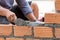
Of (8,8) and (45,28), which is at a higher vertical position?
(8,8)

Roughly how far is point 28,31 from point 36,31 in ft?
0.18

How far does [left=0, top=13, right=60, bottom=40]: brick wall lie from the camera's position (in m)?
1.16

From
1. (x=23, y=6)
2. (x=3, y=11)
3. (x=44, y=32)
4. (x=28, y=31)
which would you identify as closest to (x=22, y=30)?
(x=28, y=31)

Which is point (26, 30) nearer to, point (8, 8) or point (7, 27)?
point (7, 27)

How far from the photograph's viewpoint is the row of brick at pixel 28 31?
1182mm

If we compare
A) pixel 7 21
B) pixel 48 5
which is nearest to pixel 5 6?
pixel 7 21

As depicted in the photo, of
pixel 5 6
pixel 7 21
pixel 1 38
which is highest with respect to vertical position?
pixel 5 6

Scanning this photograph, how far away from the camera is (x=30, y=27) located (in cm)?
120

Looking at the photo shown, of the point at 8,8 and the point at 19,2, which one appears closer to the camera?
the point at 8,8

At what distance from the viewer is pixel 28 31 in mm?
1203

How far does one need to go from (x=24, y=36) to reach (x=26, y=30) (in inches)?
1.8

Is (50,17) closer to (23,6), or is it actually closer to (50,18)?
(50,18)

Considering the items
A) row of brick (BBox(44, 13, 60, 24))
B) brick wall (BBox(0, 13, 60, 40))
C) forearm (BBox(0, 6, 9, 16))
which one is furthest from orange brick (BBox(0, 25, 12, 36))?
row of brick (BBox(44, 13, 60, 24))

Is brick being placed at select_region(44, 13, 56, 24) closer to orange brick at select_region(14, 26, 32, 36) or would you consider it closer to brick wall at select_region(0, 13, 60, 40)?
brick wall at select_region(0, 13, 60, 40)
